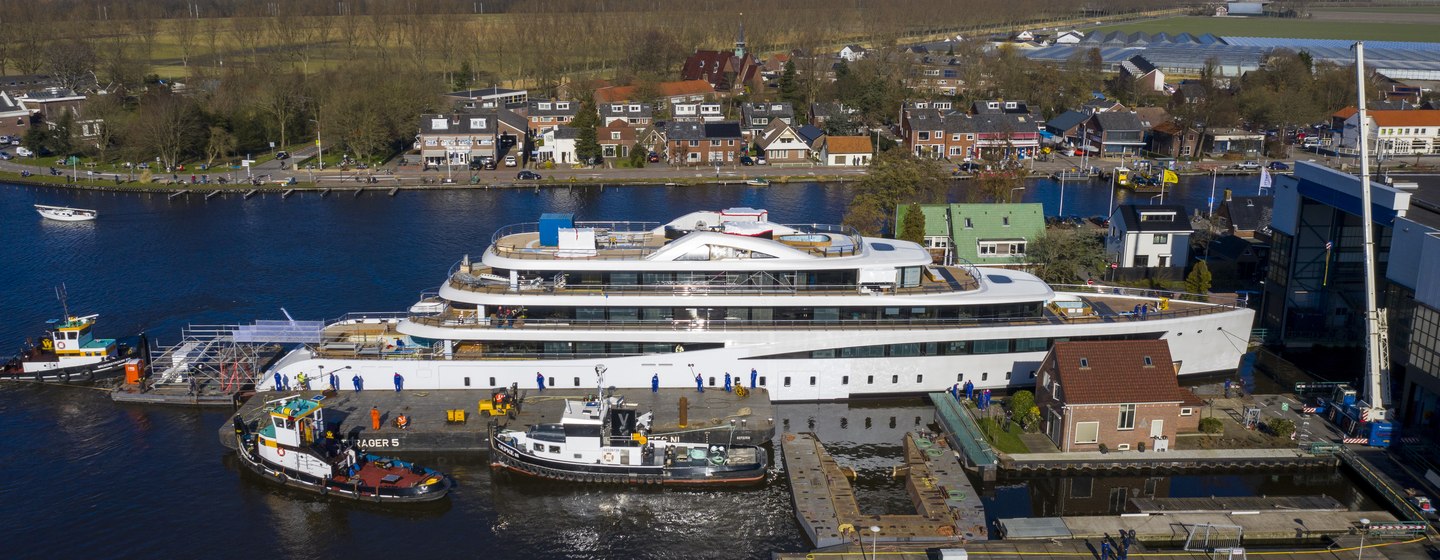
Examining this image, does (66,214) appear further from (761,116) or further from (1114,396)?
(1114,396)

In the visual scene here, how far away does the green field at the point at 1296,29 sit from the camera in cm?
15825

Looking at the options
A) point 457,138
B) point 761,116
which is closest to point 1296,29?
point 761,116

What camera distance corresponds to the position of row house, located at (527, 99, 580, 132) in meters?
84.2

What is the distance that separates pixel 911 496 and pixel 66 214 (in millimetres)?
52203

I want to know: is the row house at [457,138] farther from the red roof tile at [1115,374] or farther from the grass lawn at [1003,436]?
the red roof tile at [1115,374]

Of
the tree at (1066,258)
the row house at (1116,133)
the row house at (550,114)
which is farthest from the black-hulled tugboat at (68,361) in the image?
the row house at (1116,133)

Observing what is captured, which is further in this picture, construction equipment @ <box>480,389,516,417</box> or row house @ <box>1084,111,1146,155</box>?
row house @ <box>1084,111,1146,155</box>

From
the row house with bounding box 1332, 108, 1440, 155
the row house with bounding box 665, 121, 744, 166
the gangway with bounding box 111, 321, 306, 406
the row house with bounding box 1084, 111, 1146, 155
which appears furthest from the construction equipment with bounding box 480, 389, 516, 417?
the row house with bounding box 1332, 108, 1440, 155

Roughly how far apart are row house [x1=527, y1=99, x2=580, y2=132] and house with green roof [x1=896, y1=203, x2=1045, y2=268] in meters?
43.7

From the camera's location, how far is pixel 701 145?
77.8 meters

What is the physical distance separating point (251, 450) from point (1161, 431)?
23834 mm

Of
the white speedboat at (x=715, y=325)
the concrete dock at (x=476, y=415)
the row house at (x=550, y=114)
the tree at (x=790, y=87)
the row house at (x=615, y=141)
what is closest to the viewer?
the concrete dock at (x=476, y=415)

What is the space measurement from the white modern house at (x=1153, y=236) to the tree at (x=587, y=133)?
4097cm

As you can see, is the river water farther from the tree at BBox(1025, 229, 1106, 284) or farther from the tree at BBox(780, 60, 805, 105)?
the tree at BBox(780, 60, 805, 105)
